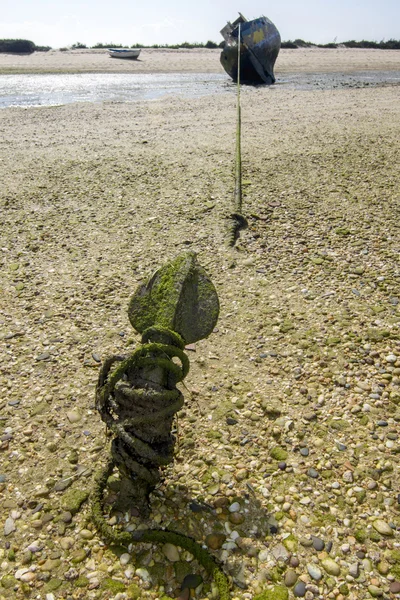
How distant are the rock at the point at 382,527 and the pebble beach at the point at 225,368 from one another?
1 cm

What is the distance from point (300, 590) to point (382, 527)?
0.65 metres

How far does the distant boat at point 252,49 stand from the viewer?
73.7ft

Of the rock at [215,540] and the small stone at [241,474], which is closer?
the rock at [215,540]

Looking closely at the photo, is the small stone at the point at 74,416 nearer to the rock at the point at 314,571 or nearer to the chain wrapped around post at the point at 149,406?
the chain wrapped around post at the point at 149,406

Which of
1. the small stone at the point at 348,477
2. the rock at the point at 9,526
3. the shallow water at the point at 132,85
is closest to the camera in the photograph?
the rock at the point at 9,526

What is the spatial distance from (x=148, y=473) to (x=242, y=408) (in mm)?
1250

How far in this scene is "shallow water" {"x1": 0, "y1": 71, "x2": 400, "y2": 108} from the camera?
18.6 meters

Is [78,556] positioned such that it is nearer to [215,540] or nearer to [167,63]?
[215,540]

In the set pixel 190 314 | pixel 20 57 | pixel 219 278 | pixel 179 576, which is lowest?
pixel 179 576

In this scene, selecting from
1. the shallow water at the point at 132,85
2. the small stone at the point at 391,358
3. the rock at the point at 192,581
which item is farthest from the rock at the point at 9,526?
the shallow water at the point at 132,85

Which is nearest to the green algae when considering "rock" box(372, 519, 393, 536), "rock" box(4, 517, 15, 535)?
"rock" box(372, 519, 393, 536)

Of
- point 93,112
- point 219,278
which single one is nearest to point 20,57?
point 93,112

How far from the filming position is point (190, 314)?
Result: 327cm

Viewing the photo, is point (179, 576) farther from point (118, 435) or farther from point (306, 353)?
point (306, 353)
